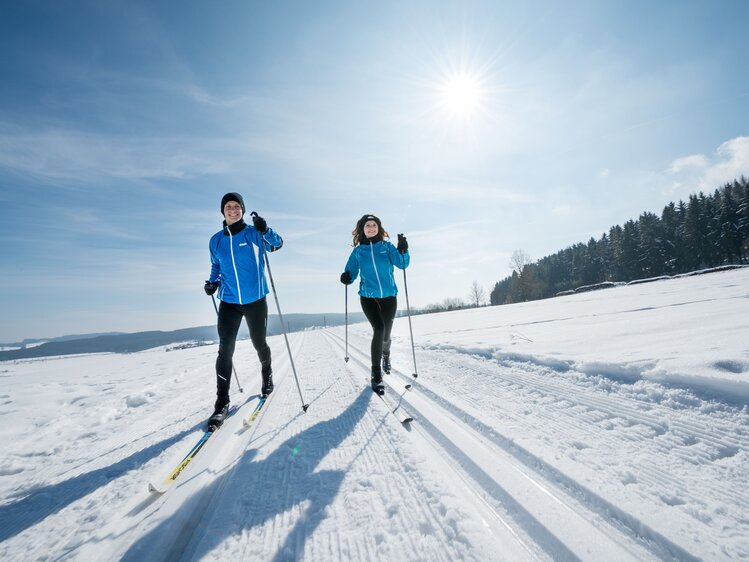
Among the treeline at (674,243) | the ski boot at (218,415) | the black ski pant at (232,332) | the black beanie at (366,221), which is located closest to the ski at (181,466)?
the ski boot at (218,415)

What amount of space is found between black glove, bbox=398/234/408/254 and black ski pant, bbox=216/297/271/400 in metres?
2.21

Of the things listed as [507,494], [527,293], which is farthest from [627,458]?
[527,293]

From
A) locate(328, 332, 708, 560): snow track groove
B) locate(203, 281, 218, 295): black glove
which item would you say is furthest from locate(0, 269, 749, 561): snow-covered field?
locate(203, 281, 218, 295): black glove

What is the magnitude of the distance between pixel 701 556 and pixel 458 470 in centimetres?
100

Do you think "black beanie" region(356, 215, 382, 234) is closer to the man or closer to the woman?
the woman

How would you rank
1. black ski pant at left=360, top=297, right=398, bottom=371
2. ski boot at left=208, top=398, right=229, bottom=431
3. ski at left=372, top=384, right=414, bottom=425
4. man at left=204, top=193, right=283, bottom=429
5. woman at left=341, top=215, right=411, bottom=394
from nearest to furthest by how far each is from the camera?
ski at left=372, top=384, right=414, bottom=425
ski boot at left=208, top=398, right=229, bottom=431
man at left=204, top=193, right=283, bottom=429
black ski pant at left=360, top=297, right=398, bottom=371
woman at left=341, top=215, right=411, bottom=394

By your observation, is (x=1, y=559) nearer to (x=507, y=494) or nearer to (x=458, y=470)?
(x=458, y=470)

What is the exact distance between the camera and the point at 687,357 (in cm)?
266

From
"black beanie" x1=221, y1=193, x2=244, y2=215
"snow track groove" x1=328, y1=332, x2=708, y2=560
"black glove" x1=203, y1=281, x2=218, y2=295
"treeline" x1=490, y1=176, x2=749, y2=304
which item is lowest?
"snow track groove" x1=328, y1=332, x2=708, y2=560

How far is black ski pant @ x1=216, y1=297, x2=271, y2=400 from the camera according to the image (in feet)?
10.8

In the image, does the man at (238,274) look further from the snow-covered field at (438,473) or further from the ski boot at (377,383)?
the ski boot at (377,383)

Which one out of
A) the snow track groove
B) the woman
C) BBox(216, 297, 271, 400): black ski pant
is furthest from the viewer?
the woman

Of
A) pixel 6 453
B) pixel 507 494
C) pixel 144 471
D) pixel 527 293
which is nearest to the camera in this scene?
pixel 507 494

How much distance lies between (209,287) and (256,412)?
1.74m
